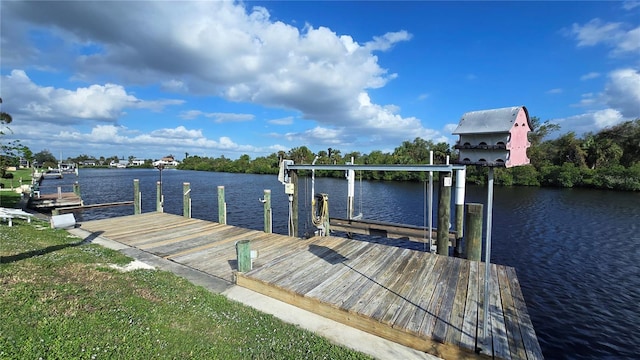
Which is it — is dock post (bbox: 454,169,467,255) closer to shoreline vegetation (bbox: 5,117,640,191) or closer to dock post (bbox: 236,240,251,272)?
dock post (bbox: 236,240,251,272)

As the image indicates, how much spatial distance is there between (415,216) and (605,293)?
11.6 meters

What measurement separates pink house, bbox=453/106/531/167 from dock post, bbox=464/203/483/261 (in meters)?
3.73

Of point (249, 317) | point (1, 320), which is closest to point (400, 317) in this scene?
point (249, 317)

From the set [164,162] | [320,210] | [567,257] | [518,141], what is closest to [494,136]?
[518,141]

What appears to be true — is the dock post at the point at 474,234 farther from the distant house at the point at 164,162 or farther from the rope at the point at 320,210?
the distant house at the point at 164,162

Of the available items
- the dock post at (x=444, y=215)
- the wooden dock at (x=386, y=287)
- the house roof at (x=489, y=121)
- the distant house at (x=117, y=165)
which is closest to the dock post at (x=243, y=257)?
the wooden dock at (x=386, y=287)

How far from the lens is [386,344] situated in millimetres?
4219

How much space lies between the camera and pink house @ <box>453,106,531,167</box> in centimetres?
350

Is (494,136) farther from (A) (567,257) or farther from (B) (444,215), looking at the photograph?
(A) (567,257)

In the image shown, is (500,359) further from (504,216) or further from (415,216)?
(504,216)

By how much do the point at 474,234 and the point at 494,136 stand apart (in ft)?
14.5

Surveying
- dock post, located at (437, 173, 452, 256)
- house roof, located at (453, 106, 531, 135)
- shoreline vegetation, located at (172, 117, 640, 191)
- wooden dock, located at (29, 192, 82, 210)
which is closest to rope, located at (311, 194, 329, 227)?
dock post, located at (437, 173, 452, 256)

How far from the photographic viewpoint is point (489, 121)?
12.1 ft

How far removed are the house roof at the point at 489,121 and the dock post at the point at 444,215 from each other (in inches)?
172
